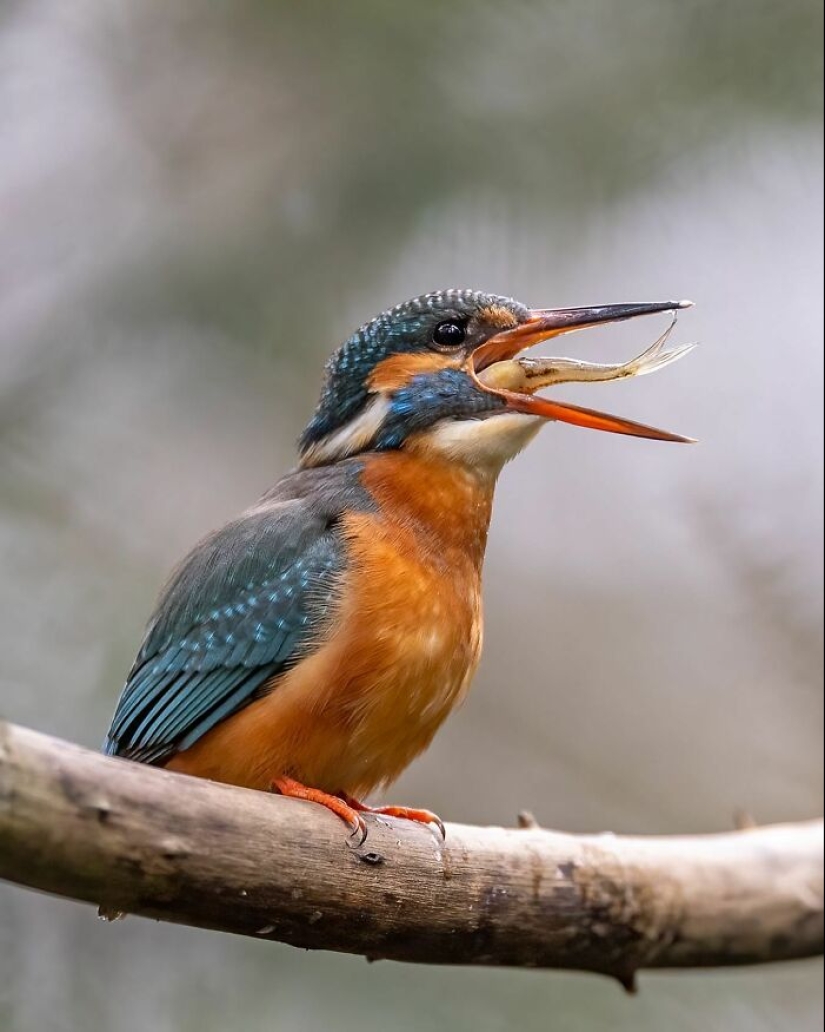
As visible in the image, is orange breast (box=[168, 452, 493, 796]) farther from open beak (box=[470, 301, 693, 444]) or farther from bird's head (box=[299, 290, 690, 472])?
open beak (box=[470, 301, 693, 444])

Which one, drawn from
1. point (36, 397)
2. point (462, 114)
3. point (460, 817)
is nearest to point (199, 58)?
point (462, 114)

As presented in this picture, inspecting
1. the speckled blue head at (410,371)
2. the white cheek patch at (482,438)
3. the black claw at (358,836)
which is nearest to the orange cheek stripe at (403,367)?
the speckled blue head at (410,371)

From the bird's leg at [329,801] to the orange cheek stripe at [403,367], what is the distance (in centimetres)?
100

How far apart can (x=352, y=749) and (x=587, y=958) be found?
0.71 metres

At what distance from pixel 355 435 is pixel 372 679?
77 cm

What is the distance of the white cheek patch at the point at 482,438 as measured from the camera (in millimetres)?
3102

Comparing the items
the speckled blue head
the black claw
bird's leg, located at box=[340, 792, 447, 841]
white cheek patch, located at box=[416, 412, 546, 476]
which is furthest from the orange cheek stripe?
the black claw

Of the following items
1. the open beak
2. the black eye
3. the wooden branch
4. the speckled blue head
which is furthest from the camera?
the black eye

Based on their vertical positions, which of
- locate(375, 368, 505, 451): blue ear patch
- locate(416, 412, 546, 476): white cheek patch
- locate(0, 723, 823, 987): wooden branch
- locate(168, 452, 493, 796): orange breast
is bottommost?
locate(0, 723, 823, 987): wooden branch

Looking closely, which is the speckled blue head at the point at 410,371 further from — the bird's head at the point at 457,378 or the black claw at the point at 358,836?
the black claw at the point at 358,836

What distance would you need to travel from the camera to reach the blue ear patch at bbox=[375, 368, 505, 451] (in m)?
3.14

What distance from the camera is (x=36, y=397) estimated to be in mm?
4949

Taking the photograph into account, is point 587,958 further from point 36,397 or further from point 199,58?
point 199,58

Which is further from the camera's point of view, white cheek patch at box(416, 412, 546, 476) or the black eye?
the black eye
